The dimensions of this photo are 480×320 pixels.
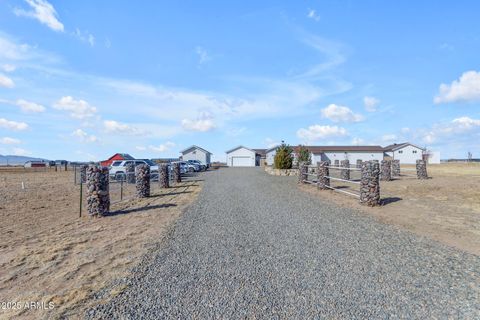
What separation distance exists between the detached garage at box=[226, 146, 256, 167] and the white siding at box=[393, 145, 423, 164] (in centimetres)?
3009

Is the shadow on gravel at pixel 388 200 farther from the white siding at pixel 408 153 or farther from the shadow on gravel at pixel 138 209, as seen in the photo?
the white siding at pixel 408 153

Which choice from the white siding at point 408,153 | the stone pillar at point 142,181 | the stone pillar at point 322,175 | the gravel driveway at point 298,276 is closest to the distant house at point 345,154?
the white siding at point 408,153

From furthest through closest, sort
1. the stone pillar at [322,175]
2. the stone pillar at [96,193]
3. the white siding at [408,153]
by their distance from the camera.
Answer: the white siding at [408,153] → the stone pillar at [322,175] → the stone pillar at [96,193]

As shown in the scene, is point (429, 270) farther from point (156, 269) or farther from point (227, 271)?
point (156, 269)

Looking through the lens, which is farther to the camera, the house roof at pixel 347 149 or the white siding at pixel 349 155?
the house roof at pixel 347 149

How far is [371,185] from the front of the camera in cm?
1089

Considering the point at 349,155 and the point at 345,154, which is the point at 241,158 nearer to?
the point at 345,154

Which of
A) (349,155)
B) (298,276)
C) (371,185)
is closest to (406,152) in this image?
(349,155)

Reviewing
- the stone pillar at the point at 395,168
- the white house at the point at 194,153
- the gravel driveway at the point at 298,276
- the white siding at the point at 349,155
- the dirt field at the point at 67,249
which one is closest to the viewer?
the gravel driveway at the point at 298,276

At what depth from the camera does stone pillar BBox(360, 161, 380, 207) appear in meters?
10.8

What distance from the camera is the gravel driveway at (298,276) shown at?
3.45 m

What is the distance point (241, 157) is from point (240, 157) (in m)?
0.22

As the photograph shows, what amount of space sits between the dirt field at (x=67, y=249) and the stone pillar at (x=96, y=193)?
339 millimetres

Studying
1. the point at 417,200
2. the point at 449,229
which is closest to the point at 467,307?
the point at 449,229
